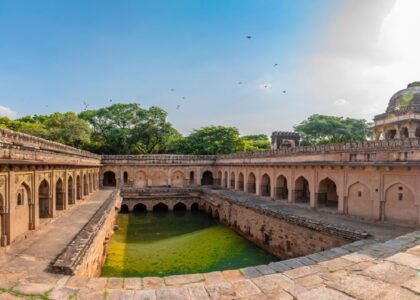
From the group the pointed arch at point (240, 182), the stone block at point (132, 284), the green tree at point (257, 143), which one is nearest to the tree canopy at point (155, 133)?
the green tree at point (257, 143)

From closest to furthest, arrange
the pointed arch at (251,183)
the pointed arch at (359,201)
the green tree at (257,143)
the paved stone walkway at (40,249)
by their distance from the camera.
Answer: the paved stone walkway at (40,249), the pointed arch at (359,201), the pointed arch at (251,183), the green tree at (257,143)

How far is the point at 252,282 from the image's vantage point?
15.8 feet

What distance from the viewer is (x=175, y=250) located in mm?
16062

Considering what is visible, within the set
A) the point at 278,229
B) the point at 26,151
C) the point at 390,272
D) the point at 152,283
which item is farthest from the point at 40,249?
the point at 278,229

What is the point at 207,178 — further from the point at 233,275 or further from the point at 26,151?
the point at 233,275

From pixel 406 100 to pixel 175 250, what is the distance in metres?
22.8

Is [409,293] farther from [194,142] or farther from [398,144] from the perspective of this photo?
[194,142]

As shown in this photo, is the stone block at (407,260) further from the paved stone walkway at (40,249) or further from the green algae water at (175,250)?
the green algae water at (175,250)

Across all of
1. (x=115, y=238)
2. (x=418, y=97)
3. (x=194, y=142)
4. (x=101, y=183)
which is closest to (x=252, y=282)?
(x=115, y=238)

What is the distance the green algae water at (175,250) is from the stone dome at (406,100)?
1751cm

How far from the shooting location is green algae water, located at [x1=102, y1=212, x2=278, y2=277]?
13562mm

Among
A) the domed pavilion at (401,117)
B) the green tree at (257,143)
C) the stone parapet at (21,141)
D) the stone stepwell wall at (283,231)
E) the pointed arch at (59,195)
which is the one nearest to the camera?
the stone parapet at (21,141)

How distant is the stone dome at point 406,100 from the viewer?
25003mm

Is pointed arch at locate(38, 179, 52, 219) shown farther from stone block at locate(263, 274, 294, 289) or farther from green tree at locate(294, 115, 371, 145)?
green tree at locate(294, 115, 371, 145)
